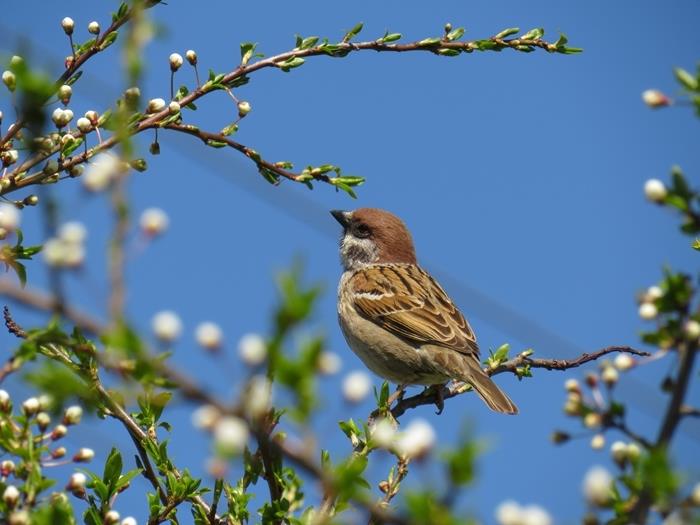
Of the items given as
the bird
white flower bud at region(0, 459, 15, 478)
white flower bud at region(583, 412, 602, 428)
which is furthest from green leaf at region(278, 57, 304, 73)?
white flower bud at region(583, 412, 602, 428)

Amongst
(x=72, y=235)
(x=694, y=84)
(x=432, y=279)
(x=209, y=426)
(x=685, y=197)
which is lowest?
(x=209, y=426)

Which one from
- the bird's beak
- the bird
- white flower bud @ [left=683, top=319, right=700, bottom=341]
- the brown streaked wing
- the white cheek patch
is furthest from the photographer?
the bird's beak

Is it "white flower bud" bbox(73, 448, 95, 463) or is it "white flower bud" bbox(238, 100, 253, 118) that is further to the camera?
"white flower bud" bbox(238, 100, 253, 118)

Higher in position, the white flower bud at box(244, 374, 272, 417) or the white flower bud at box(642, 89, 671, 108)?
the white flower bud at box(642, 89, 671, 108)

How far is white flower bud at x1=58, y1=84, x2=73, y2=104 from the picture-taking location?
3.52 metres

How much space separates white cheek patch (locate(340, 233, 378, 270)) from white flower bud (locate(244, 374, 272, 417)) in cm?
606

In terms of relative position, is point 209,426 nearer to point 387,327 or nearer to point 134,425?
point 134,425

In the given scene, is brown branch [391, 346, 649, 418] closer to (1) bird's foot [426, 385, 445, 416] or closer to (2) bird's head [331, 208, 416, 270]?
(1) bird's foot [426, 385, 445, 416]

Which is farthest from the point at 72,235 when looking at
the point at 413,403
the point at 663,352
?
the point at 413,403

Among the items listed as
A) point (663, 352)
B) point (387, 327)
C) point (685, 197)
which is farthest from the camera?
point (387, 327)

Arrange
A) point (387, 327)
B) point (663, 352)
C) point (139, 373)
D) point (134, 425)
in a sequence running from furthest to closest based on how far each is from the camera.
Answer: point (387, 327), point (134, 425), point (663, 352), point (139, 373)

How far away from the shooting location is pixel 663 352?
5.84ft

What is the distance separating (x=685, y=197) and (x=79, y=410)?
1.67 metres

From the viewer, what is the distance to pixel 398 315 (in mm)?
6594
